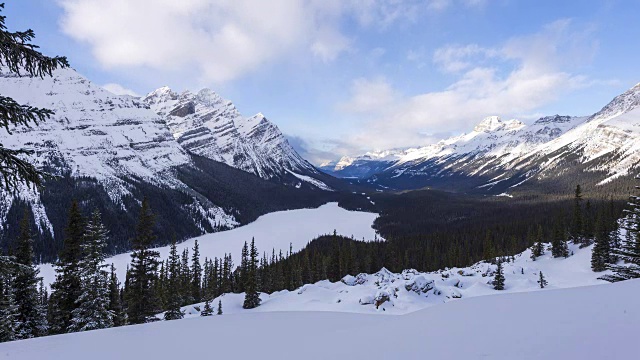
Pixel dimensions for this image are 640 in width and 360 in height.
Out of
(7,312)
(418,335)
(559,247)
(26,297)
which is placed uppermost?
(418,335)

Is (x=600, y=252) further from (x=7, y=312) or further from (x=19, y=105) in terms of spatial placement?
(x=7, y=312)

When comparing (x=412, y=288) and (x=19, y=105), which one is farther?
(x=412, y=288)

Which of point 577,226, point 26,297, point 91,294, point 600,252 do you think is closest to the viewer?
point 91,294

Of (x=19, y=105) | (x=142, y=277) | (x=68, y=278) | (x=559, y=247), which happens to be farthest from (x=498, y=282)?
(x=19, y=105)

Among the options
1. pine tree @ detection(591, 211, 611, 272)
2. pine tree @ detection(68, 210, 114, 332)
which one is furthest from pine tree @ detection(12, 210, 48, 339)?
pine tree @ detection(591, 211, 611, 272)

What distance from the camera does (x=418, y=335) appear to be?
24.6 ft

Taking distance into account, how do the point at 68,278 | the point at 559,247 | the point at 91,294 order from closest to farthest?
the point at 91,294 → the point at 68,278 → the point at 559,247

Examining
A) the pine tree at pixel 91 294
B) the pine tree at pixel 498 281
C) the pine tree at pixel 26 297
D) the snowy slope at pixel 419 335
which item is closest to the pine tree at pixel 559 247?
the pine tree at pixel 498 281

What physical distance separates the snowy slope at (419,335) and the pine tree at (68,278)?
52.6ft

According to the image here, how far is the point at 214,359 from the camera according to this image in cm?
731

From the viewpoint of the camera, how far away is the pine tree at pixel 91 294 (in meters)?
21.2

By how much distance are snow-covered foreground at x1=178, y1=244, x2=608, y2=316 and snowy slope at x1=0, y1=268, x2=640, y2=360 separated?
762 inches

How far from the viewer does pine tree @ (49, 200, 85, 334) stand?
72.9 feet

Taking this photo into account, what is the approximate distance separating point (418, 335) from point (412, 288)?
95.5 ft
